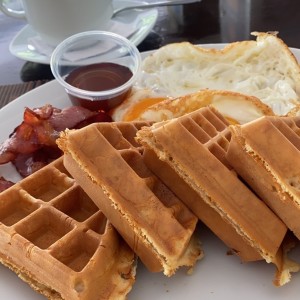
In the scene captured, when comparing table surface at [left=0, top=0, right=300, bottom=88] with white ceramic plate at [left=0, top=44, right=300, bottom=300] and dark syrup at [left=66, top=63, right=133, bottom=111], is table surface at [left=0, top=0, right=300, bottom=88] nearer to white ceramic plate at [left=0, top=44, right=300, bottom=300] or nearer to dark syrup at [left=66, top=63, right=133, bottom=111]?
dark syrup at [left=66, top=63, right=133, bottom=111]

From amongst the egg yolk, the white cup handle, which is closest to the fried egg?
the egg yolk

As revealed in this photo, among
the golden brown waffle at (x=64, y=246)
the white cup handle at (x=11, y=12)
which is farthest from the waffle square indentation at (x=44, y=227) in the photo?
the white cup handle at (x=11, y=12)

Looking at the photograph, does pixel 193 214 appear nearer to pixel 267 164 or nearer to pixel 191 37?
pixel 267 164

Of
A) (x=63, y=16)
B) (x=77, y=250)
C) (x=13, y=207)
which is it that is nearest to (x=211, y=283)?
(x=77, y=250)

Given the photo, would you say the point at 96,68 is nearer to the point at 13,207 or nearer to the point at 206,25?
the point at 13,207

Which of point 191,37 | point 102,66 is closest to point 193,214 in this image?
point 102,66
